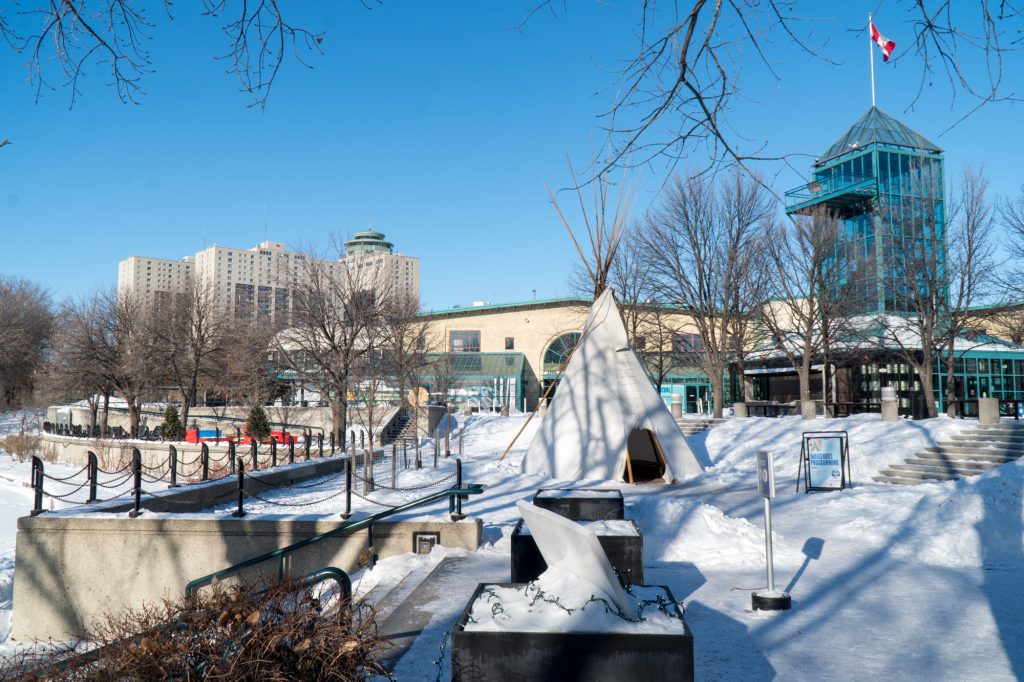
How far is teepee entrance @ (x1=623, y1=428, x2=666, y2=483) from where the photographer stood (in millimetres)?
18438

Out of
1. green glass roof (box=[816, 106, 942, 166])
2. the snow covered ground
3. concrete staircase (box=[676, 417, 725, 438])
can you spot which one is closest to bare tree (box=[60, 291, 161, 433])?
the snow covered ground

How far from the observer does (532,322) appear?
5412cm

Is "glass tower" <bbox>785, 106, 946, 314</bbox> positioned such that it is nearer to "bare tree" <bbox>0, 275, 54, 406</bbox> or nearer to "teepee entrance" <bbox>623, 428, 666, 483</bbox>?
"teepee entrance" <bbox>623, 428, 666, 483</bbox>

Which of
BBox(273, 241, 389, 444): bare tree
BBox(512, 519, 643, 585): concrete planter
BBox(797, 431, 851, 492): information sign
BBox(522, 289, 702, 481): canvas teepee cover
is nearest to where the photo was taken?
BBox(512, 519, 643, 585): concrete planter

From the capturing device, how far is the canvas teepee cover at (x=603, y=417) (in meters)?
18.0

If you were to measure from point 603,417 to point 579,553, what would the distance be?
14.4 m

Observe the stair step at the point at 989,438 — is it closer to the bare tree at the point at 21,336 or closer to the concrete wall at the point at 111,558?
the concrete wall at the point at 111,558

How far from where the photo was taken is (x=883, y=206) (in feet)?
121

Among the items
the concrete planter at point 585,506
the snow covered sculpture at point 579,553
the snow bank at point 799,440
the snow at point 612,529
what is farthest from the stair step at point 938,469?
the snow covered sculpture at point 579,553

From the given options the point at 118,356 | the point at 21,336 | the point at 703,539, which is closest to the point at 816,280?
the point at 703,539

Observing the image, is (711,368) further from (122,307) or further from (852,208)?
(122,307)

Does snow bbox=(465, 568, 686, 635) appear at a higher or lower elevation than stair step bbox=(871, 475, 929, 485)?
higher

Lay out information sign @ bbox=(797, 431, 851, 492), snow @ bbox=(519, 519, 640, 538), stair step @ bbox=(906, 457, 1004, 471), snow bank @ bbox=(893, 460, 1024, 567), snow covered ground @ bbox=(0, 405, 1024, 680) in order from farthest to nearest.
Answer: stair step @ bbox=(906, 457, 1004, 471)
information sign @ bbox=(797, 431, 851, 492)
snow bank @ bbox=(893, 460, 1024, 567)
snow @ bbox=(519, 519, 640, 538)
snow covered ground @ bbox=(0, 405, 1024, 680)

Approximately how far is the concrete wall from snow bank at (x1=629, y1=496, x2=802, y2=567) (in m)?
4.92
